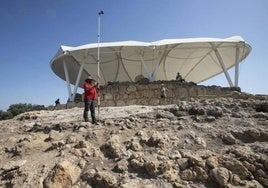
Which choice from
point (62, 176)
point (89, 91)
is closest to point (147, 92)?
point (89, 91)

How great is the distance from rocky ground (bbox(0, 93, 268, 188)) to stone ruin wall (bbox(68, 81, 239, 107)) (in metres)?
10.0

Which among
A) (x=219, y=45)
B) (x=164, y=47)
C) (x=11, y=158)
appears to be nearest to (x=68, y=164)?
(x=11, y=158)

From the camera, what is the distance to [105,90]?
1888cm

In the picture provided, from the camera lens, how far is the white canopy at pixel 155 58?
72.8ft

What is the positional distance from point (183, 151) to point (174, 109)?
2.36 m

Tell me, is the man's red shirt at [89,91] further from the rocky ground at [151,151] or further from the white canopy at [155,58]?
the white canopy at [155,58]

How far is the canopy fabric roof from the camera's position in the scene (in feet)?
72.8

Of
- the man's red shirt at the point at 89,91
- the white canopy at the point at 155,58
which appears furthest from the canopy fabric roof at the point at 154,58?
the man's red shirt at the point at 89,91

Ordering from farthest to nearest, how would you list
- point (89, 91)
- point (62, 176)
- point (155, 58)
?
point (155, 58) → point (89, 91) → point (62, 176)

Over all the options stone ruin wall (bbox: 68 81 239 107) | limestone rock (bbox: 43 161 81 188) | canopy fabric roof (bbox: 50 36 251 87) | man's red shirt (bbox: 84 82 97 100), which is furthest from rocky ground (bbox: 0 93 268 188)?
canopy fabric roof (bbox: 50 36 251 87)

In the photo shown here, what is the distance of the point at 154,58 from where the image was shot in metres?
28.8

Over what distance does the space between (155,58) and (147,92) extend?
11.0 m

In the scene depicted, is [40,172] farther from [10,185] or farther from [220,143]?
[220,143]

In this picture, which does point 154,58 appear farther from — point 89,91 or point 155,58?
point 89,91
